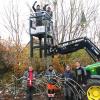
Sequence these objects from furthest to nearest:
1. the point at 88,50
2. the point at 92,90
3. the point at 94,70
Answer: the point at 88,50 < the point at 94,70 < the point at 92,90

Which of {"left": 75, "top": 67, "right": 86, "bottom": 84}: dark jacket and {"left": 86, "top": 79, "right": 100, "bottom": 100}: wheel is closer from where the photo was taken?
{"left": 86, "top": 79, "right": 100, "bottom": 100}: wheel

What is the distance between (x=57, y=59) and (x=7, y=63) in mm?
3756

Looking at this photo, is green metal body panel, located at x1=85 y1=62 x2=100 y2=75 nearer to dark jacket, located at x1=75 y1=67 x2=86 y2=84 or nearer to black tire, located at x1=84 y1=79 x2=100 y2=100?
dark jacket, located at x1=75 y1=67 x2=86 y2=84

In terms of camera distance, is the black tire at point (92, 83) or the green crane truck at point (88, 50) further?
the green crane truck at point (88, 50)

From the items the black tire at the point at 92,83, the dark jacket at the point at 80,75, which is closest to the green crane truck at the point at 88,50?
the black tire at the point at 92,83

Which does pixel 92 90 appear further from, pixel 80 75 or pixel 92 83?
pixel 80 75

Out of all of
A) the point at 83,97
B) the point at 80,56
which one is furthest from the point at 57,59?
the point at 83,97

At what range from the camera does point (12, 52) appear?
2669 cm

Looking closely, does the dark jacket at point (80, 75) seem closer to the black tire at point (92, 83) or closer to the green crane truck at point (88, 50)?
the green crane truck at point (88, 50)

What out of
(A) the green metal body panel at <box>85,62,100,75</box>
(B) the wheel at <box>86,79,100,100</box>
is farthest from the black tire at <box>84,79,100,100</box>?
(A) the green metal body panel at <box>85,62,100,75</box>

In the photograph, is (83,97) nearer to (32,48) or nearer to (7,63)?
(32,48)

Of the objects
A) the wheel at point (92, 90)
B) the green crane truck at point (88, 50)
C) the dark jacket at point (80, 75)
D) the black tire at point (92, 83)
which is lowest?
the wheel at point (92, 90)

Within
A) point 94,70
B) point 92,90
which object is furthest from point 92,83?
point 94,70

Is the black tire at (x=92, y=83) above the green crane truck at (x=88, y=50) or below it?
below
